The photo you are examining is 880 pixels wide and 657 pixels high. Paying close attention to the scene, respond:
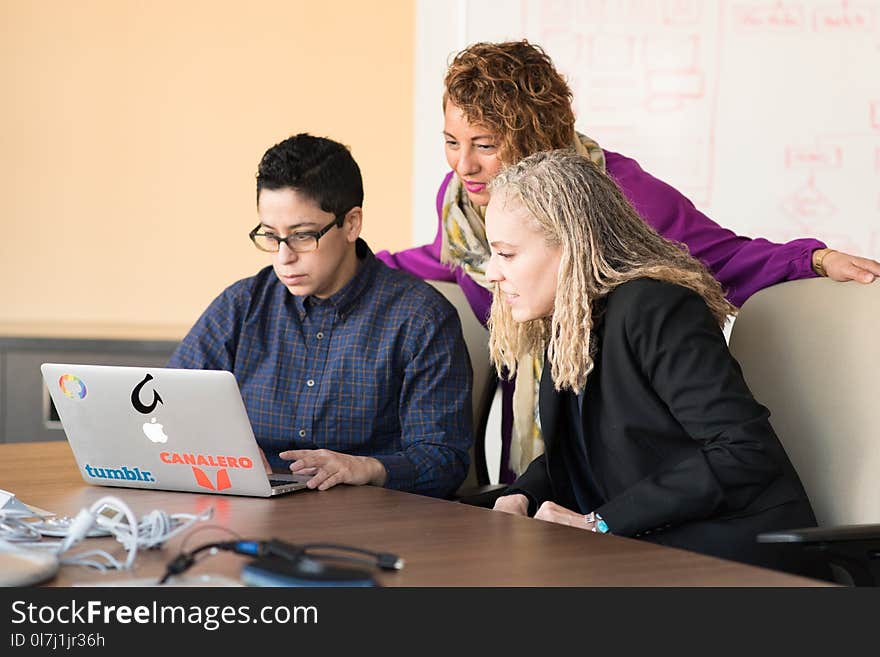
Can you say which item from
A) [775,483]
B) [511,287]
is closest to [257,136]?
[511,287]

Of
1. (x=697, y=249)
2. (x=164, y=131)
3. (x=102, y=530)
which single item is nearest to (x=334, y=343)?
(x=697, y=249)

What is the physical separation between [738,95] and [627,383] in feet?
5.83

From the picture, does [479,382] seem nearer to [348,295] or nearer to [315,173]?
[348,295]

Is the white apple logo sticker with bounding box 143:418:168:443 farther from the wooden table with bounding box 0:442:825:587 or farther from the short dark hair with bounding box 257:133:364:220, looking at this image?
the short dark hair with bounding box 257:133:364:220

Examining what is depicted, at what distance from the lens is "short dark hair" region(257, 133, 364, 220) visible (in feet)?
7.06

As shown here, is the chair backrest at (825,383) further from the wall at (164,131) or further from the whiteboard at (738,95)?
the wall at (164,131)

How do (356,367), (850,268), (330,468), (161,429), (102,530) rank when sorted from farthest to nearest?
(356,367), (850,268), (330,468), (161,429), (102,530)

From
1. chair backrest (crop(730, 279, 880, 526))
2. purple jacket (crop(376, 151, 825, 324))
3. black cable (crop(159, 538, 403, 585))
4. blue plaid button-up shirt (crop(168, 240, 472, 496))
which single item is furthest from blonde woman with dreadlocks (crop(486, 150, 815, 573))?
black cable (crop(159, 538, 403, 585))

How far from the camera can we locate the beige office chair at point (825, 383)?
1782 millimetres

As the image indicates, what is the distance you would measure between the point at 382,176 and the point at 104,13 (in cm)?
107

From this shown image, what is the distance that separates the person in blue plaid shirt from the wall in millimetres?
1648

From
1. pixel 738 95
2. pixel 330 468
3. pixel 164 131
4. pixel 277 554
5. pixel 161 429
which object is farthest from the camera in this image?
pixel 164 131

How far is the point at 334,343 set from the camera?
86.0 inches

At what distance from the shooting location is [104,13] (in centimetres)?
389
